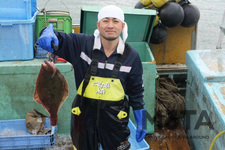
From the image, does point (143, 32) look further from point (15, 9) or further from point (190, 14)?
point (15, 9)

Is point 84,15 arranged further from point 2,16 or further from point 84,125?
point 84,125

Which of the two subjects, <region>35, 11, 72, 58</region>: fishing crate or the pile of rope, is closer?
<region>35, 11, 72, 58</region>: fishing crate

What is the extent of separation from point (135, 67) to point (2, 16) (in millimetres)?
2335

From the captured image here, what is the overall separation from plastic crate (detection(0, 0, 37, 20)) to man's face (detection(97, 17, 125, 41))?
73.7 inches

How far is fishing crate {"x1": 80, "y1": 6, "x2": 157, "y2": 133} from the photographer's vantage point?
3984 mm

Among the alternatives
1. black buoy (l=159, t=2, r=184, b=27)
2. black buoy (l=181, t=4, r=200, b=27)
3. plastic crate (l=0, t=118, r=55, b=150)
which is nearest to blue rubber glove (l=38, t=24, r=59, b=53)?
plastic crate (l=0, t=118, r=55, b=150)

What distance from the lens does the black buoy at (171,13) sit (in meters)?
5.00

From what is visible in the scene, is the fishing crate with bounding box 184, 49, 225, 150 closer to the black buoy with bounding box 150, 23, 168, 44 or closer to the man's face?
the black buoy with bounding box 150, 23, 168, 44

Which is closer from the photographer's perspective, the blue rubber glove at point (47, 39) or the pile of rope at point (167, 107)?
the blue rubber glove at point (47, 39)

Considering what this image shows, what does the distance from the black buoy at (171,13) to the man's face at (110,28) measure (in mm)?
2842

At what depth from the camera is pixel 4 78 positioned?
12.4ft

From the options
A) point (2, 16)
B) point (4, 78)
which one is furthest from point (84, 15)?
point (4, 78)

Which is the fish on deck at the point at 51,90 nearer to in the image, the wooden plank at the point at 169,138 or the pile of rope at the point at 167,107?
the wooden plank at the point at 169,138

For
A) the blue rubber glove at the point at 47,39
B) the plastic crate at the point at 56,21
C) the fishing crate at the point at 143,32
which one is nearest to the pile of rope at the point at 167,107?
the fishing crate at the point at 143,32
